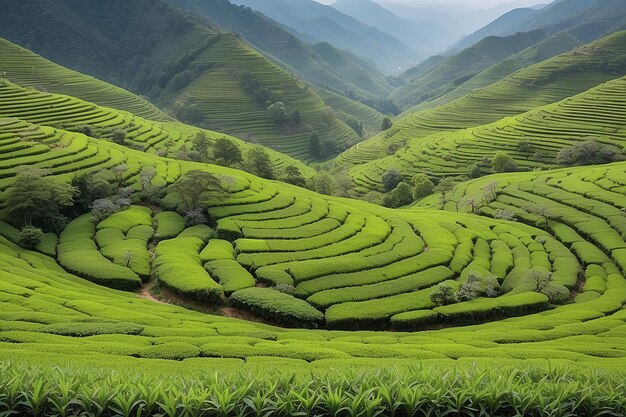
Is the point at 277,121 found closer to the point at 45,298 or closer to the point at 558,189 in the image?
the point at 558,189

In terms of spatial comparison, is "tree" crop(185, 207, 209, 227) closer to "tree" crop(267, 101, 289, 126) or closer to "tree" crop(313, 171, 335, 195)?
"tree" crop(313, 171, 335, 195)

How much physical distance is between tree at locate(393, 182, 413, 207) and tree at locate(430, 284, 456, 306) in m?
56.8

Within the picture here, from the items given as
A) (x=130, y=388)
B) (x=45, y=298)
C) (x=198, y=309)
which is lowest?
(x=198, y=309)

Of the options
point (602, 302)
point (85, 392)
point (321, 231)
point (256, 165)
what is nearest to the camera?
point (85, 392)

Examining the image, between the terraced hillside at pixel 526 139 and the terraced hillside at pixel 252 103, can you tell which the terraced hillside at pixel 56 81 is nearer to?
the terraced hillside at pixel 252 103

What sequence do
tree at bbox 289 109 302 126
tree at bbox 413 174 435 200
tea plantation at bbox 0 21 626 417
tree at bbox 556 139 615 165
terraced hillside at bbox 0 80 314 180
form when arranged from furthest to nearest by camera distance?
tree at bbox 289 109 302 126 < tree at bbox 413 174 435 200 < tree at bbox 556 139 615 165 < terraced hillside at bbox 0 80 314 180 < tea plantation at bbox 0 21 626 417

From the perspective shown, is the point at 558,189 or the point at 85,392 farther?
the point at 558,189

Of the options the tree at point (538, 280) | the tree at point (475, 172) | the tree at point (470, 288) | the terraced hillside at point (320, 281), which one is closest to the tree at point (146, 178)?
the terraced hillside at point (320, 281)

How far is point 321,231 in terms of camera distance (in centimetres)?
4575

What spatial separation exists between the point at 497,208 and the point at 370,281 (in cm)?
3798

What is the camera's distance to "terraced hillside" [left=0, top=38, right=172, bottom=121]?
115162 millimetres

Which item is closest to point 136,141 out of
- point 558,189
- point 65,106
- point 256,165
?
point 65,106

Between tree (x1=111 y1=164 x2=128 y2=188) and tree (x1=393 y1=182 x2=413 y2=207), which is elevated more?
tree (x1=111 y1=164 x2=128 y2=188)

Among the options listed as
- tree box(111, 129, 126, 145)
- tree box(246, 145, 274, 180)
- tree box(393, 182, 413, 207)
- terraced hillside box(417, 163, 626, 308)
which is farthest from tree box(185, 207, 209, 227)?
tree box(393, 182, 413, 207)
